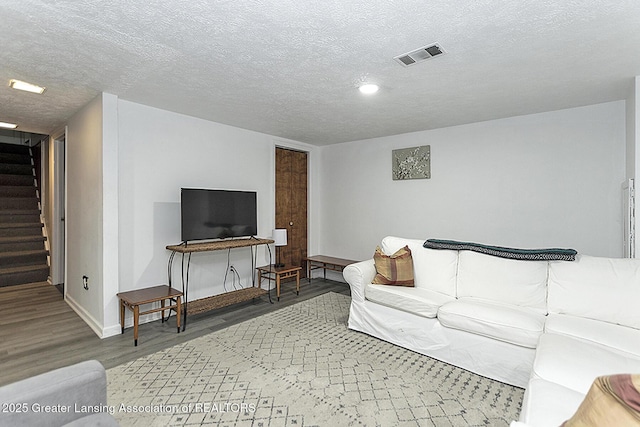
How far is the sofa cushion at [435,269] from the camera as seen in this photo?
124 inches

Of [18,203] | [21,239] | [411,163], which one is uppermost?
[411,163]

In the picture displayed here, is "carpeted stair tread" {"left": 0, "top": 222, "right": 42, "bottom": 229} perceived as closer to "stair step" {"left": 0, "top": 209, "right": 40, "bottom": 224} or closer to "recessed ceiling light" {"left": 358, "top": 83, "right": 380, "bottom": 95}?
"stair step" {"left": 0, "top": 209, "right": 40, "bottom": 224}

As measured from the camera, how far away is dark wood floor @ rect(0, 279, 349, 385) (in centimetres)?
262

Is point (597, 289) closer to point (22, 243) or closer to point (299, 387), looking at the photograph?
point (299, 387)

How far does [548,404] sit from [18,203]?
827 cm

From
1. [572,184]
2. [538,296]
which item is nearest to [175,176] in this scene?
[538,296]

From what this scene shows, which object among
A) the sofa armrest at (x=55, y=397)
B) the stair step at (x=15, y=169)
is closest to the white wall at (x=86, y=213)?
the sofa armrest at (x=55, y=397)

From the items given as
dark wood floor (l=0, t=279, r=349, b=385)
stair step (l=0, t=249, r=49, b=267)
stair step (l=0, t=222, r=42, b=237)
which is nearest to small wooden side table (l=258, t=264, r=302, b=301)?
dark wood floor (l=0, t=279, r=349, b=385)

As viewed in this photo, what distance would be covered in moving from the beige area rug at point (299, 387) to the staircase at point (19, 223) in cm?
410

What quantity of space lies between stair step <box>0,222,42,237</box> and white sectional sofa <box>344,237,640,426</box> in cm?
610

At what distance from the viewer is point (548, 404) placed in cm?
137

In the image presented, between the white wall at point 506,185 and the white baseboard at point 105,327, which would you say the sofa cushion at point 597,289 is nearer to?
the white wall at point 506,185

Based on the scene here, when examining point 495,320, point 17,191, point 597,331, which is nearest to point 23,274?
point 17,191

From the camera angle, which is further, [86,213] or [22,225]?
[22,225]
